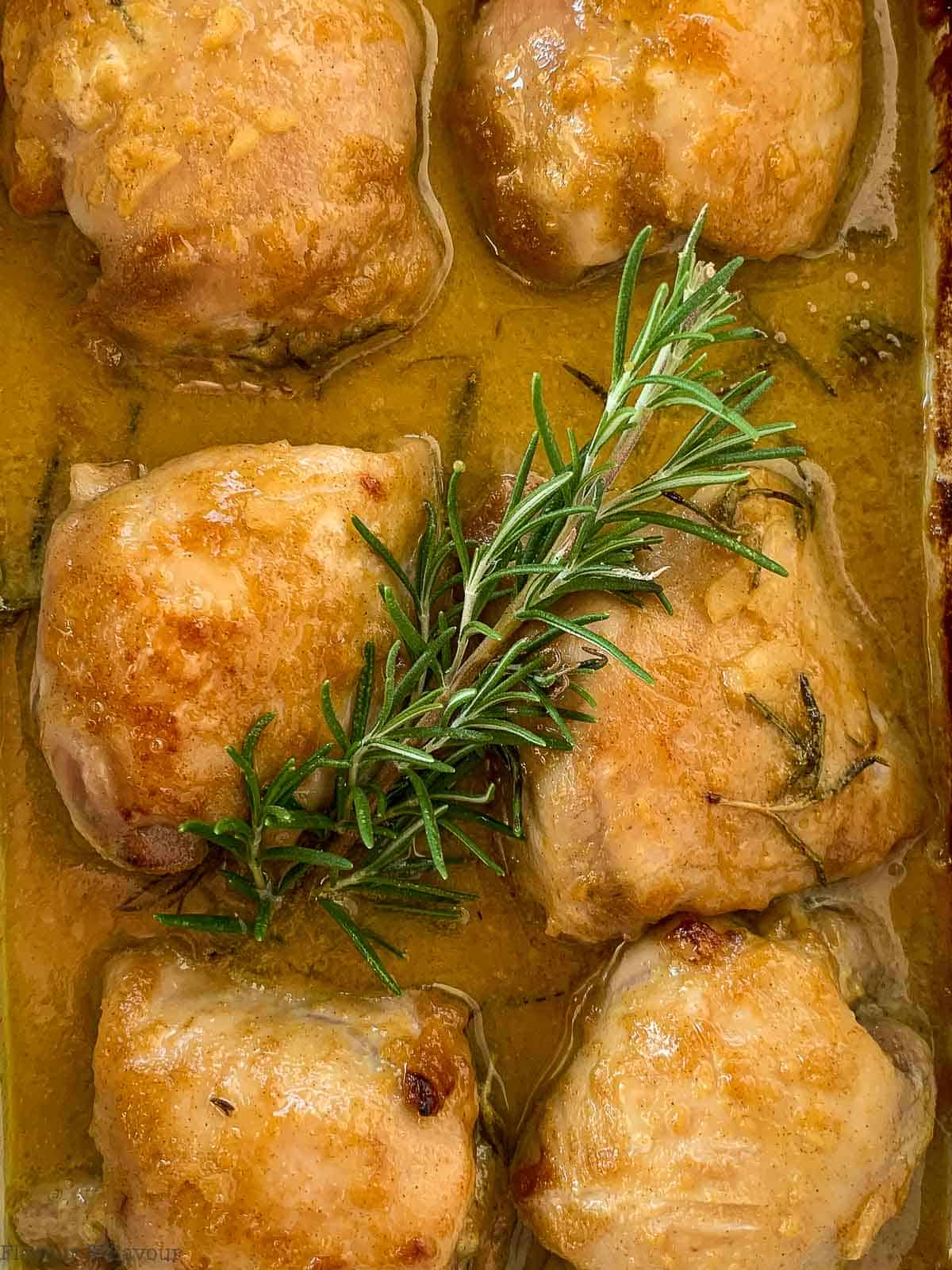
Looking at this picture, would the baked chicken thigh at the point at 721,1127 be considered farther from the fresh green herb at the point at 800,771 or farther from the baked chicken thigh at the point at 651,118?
the baked chicken thigh at the point at 651,118

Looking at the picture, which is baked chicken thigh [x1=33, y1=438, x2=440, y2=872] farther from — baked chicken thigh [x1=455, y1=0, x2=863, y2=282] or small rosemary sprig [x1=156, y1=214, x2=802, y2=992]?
baked chicken thigh [x1=455, y1=0, x2=863, y2=282]

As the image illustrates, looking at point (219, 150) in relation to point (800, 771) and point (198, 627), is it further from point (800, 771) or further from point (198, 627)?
point (800, 771)

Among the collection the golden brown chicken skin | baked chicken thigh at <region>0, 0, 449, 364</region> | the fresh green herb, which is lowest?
the golden brown chicken skin

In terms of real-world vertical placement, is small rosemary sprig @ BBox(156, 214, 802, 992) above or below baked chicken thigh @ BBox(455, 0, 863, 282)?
below

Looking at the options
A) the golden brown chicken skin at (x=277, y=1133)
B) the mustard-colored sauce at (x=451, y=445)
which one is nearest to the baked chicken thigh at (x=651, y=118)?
the mustard-colored sauce at (x=451, y=445)

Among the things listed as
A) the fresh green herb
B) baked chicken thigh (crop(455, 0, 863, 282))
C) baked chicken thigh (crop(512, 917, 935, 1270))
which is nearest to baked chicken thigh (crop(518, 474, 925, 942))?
the fresh green herb

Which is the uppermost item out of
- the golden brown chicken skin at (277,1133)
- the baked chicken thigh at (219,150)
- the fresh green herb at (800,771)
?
the baked chicken thigh at (219,150)
